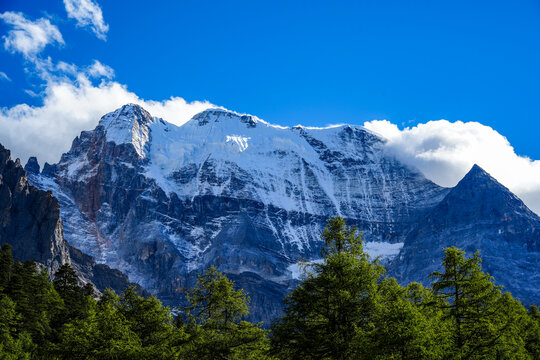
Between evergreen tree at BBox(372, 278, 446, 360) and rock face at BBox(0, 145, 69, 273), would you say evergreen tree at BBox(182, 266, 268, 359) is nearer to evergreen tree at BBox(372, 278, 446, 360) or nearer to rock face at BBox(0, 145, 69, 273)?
evergreen tree at BBox(372, 278, 446, 360)

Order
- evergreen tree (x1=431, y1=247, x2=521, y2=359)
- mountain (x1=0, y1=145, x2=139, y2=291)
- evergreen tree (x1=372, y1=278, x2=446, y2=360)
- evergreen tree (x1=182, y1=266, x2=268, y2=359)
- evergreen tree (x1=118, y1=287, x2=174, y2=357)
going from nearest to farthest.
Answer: evergreen tree (x1=372, y1=278, x2=446, y2=360) < evergreen tree (x1=431, y1=247, x2=521, y2=359) < evergreen tree (x1=182, y1=266, x2=268, y2=359) < evergreen tree (x1=118, y1=287, x2=174, y2=357) < mountain (x1=0, y1=145, x2=139, y2=291)

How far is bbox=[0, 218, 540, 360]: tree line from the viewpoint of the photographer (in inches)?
1017

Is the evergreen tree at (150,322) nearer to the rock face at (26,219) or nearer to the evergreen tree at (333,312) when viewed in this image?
the evergreen tree at (333,312)

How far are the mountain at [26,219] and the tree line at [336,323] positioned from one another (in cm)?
11663

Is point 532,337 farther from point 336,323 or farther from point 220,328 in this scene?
point 220,328

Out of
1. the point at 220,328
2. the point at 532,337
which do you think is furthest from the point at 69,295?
the point at 532,337

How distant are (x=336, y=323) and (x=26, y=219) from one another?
155 m

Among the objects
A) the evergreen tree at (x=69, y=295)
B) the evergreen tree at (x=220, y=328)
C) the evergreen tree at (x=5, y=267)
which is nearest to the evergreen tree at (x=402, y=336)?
the evergreen tree at (x=220, y=328)

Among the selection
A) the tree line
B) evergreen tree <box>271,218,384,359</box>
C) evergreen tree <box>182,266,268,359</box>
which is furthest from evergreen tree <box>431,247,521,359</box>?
evergreen tree <box>182,266,268,359</box>

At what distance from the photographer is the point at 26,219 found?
162250mm

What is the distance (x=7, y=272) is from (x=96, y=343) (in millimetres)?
25497

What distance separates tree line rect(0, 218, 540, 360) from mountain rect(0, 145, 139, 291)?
116629 mm

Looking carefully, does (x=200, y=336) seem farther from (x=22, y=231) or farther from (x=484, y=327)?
(x=22, y=231)

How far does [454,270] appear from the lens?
33094 mm
